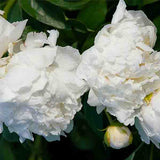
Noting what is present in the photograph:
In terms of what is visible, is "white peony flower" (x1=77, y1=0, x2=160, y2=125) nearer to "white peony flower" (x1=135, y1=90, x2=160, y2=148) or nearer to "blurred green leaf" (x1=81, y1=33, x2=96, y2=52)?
"white peony flower" (x1=135, y1=90, x2=160, y2=148)

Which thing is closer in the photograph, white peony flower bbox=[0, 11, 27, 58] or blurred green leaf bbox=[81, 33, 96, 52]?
white peony flower bbox=[0, 11, 27, 58]

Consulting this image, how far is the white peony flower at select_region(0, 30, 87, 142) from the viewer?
0.87m

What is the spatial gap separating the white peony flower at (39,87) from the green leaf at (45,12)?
0.48 feet

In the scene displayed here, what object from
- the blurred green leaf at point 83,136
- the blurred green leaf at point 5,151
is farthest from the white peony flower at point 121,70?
the blurred green leaf at point 5,151

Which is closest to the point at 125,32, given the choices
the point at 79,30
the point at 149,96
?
the point at 149,96

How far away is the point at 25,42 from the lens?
933 millimetres

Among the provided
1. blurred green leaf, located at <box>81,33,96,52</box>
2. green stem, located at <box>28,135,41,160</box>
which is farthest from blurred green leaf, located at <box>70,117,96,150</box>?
blurred green leaf, located at <box>81,33,96,52</box>

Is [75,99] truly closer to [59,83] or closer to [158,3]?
[59,83]

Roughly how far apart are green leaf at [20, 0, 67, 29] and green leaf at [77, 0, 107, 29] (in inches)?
2.5

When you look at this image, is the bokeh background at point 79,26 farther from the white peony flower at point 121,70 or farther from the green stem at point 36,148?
the white peony flower at point 121,70

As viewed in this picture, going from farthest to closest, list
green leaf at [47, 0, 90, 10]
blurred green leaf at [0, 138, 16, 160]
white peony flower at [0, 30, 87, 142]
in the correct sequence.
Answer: blurred green leaf at [0, 138, 16, 160] < green leaf at [47, 0, 90, 10] < white peony flower at [0, 30, 87, 142]

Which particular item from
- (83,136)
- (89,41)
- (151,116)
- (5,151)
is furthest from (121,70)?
(5,151)

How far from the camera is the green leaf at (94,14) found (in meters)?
1.10

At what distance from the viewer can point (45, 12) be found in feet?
3.56
